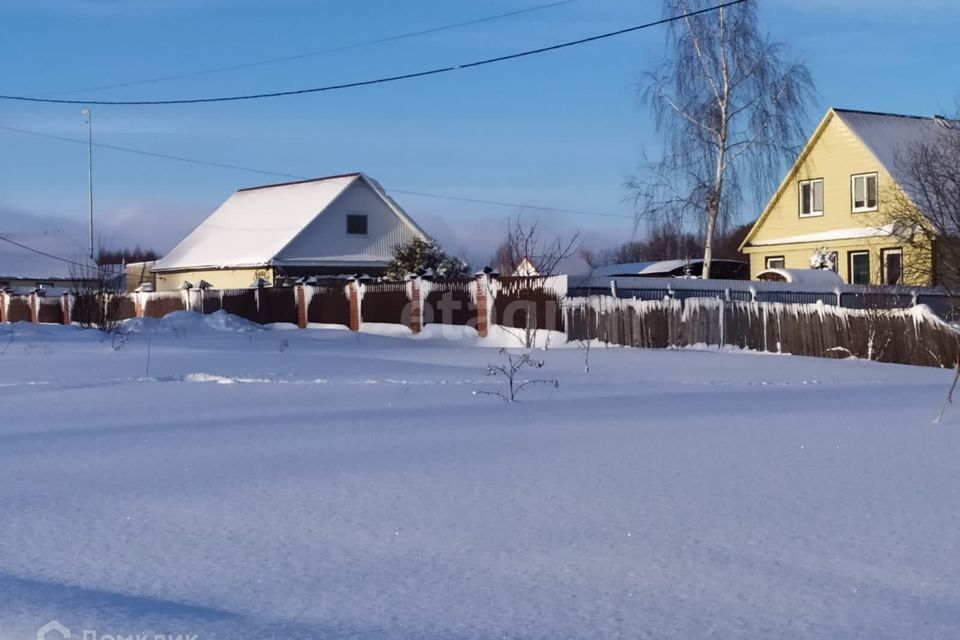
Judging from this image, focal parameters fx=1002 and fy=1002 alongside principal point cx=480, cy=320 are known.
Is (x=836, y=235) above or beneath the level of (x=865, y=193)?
beneath

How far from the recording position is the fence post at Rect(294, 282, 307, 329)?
2817 centimetres

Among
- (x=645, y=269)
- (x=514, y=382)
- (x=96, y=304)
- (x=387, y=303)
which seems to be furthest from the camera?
(x=645, y=269)

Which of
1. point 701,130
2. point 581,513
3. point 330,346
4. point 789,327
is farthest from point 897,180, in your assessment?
point 581,513

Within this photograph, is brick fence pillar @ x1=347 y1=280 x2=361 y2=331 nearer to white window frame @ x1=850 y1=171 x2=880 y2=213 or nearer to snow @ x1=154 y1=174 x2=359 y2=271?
snow @ x1=154 y1=174 x2=359 y2=271

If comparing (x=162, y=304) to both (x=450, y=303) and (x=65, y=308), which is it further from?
(x=450, y=303)

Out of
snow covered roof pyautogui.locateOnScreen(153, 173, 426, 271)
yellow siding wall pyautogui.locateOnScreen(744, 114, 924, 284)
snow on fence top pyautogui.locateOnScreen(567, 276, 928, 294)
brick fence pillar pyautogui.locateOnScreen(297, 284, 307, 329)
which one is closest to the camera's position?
snow on fence top pyautogui.locateOnScreen(567, 276, 928, 294)

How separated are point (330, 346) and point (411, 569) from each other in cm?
1607

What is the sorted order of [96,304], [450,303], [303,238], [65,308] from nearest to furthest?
[450,303] < [96,304] < [65,308] < [303,238]

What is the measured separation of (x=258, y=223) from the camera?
41344 mm

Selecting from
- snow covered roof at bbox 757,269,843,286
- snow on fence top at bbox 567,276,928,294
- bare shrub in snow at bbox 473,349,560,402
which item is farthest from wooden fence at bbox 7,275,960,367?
bare shrub in snow at bbox 473,349,560,402

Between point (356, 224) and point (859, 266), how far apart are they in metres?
19.1

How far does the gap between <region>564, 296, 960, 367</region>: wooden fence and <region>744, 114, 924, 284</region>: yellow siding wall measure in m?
10.9

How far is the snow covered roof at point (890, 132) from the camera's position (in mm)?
28984

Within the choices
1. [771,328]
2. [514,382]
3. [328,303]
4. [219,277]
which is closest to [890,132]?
[771,328]
